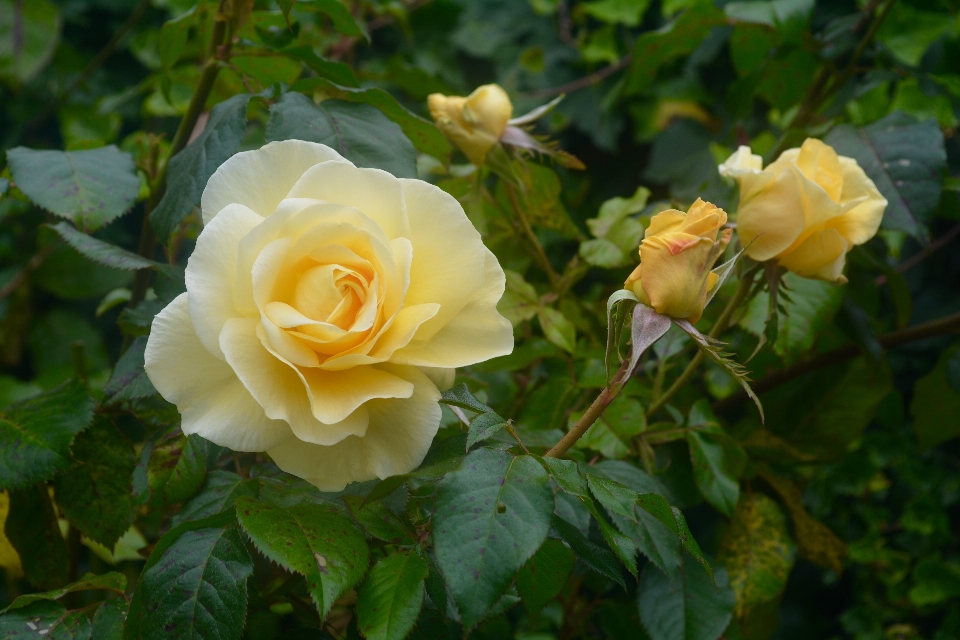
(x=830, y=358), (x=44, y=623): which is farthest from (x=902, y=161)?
(x=44, y=623)

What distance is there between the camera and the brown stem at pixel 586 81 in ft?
4.31

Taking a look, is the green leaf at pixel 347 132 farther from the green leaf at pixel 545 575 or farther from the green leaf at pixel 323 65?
the green leaf at pixel 545 575

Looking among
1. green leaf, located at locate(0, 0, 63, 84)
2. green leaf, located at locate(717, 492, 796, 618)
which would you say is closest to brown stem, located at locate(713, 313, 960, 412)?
green leaf, located at locate(717, 492, 796, 618)

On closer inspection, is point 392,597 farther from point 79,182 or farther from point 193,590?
point 79,182

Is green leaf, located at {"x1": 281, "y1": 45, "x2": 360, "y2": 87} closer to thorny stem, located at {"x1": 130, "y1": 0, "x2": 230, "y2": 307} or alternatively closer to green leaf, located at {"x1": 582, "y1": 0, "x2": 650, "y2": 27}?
thorny stem, located at {"x1": 130, "y1": 0, "x2": 230, "y2": 307}

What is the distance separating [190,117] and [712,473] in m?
0.52

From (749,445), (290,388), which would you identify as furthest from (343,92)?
(749,445)

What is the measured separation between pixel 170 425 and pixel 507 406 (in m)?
0.31

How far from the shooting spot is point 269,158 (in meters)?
0.42

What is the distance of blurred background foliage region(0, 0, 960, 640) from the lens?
2.13 ft

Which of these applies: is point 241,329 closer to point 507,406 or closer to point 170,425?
point 170,425

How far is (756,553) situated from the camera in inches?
27.5

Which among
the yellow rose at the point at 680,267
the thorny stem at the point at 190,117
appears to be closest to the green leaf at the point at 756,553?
the yellow rose at the point at 680,267

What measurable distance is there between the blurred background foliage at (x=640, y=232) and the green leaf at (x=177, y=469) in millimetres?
33
